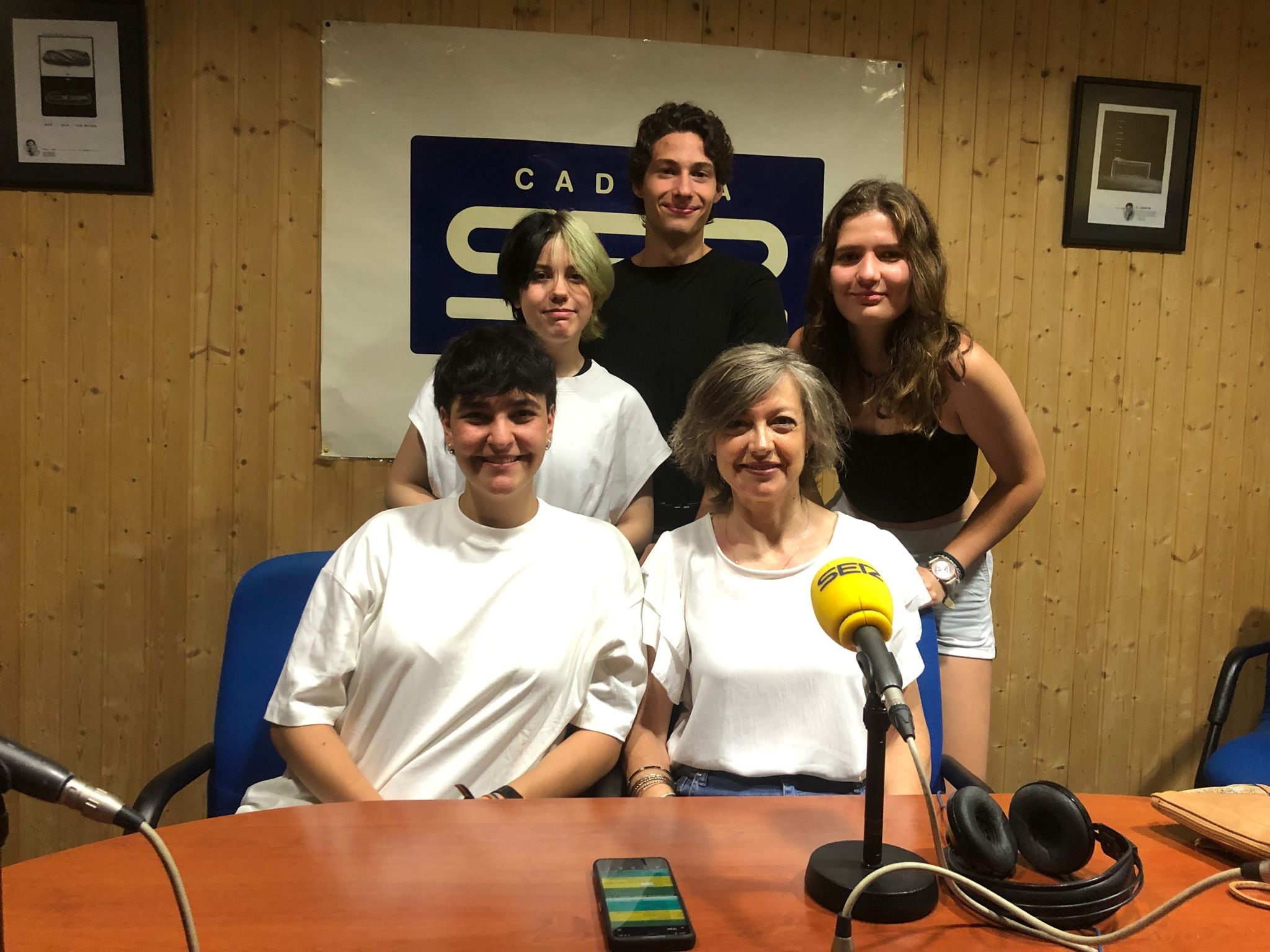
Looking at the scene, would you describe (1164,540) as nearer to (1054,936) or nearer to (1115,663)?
(1115,663)

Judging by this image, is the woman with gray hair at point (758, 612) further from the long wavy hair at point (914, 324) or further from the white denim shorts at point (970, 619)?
the white denim shorts at point (970, 619)

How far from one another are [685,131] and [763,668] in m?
1.26

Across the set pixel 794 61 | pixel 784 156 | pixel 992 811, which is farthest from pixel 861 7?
pixel 992 811

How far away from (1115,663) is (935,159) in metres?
1.76

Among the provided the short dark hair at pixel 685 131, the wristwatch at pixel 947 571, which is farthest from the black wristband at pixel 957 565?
the short dark hair at pixel 685 131

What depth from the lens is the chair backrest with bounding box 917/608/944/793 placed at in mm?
1856

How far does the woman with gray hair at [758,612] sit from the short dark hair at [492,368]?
0.95 feet

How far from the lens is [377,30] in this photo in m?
2.89

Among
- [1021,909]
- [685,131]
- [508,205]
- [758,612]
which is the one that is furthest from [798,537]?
[508,205]

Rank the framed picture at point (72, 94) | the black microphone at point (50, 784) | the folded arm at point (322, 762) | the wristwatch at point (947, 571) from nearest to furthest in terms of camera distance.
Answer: the black microphone at point (50, 784)
the folded arm at point (322, 762)
the wristwatch at point (947, 571)
the framed picture at point (72, 94)

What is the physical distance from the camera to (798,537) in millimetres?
1827

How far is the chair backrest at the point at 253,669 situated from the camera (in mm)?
1855

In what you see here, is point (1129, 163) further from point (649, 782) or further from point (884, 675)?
point (884, 675)

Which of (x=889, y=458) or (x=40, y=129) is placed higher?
(x=40, y=129)
